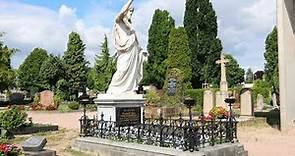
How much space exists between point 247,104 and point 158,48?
2793 cm

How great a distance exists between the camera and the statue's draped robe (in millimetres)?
12992

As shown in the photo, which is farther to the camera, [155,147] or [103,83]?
[103,83]

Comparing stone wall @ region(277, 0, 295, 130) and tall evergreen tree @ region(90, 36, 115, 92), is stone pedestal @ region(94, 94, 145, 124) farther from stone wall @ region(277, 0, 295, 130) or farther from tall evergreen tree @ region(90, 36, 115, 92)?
tall evergreen tree @ region(90, 36, 115, 92)

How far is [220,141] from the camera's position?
420 inches

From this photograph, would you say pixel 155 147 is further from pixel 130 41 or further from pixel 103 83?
pixel 103 83

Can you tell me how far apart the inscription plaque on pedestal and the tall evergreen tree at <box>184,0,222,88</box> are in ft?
124

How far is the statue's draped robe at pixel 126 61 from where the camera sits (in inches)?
512

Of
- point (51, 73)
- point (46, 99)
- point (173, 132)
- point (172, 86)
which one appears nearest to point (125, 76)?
point (173, 132)

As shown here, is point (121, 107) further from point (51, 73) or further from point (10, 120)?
point (51, 73)

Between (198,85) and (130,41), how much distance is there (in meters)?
39.5

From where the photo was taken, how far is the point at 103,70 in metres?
52.8

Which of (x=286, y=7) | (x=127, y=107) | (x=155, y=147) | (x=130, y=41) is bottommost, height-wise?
(x=155, y=147)

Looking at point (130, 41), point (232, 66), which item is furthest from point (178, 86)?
point (232, 66)

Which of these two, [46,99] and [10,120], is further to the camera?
[46,99]
